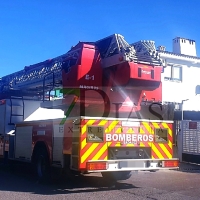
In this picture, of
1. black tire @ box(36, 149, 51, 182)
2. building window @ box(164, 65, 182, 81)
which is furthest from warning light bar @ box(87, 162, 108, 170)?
building window @ box(164, 65, 182, 81)

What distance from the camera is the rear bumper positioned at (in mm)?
8008

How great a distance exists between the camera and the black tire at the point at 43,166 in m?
9.33

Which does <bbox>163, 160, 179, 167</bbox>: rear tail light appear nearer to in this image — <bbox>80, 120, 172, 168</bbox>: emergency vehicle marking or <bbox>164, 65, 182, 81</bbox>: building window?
<bbox>80, 120, 172, 168</bbox>: emergency vehicle marking

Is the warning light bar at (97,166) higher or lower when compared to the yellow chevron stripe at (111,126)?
lower

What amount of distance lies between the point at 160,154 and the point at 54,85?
145 inches

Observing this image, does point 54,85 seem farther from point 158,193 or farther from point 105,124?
point 158,193

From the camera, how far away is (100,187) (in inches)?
353

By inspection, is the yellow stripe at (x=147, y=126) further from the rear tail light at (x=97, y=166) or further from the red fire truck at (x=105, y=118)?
the rear tail light at (x=97, y=166)

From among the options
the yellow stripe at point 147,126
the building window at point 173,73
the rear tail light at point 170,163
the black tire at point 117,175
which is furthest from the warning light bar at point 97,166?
the building window at point 173,73

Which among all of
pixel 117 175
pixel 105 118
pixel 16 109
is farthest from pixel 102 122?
pixel 16 109

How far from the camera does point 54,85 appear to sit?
34.3ft

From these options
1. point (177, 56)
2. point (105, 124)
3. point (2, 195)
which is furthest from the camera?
point (177, 56)

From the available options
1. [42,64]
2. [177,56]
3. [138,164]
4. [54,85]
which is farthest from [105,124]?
[177,56]

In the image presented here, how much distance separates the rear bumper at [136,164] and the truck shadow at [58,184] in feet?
2.59
